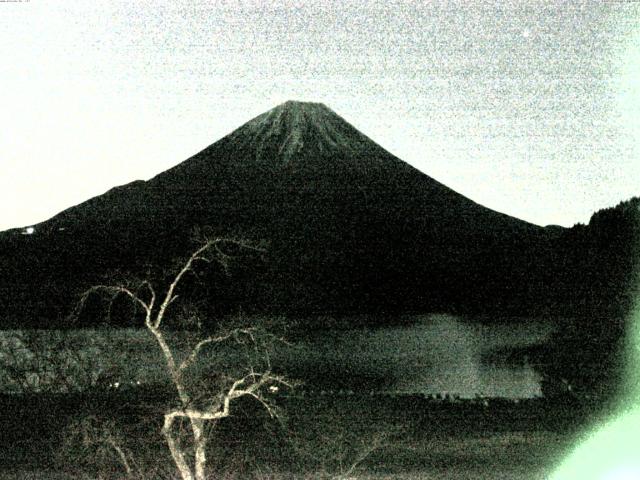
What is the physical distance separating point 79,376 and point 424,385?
41.8 feet

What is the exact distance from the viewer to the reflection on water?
28844mm

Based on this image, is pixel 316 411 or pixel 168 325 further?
pixel 168 325

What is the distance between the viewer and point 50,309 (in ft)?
152

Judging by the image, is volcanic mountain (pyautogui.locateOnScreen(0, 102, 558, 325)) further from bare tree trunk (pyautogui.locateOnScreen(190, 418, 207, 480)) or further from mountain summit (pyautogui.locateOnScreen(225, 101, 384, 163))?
bare tree trunk (pyautogui.locateOnScreen(190, 418, 207, 480))

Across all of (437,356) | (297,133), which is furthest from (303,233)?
(437,356)

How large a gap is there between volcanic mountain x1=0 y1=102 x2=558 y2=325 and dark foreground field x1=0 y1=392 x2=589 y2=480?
25.0 m

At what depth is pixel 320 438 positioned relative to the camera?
53.9ft

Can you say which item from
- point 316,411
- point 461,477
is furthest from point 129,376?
point 461,477

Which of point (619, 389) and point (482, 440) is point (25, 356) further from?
point (619, 389)

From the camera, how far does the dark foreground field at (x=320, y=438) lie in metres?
14.0

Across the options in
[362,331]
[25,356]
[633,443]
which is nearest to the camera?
[633,443]

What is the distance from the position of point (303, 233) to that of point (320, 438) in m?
49.8

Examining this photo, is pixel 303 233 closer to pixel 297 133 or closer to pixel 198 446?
pixel 297 133

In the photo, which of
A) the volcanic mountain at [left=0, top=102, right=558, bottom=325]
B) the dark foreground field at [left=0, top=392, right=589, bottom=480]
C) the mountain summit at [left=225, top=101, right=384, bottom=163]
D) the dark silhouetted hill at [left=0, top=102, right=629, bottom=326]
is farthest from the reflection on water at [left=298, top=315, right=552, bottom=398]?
the mountain summit at [left=225, top=101, right=384, bottom=163]
